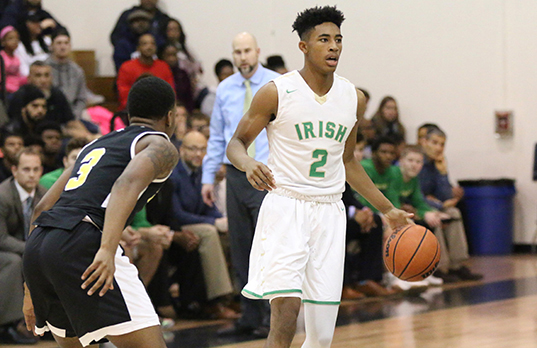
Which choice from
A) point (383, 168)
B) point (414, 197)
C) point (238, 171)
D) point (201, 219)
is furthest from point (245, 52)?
point (414, 197)

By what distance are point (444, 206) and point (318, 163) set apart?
5.64 metres

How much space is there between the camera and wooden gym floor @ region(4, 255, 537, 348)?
5805 mm

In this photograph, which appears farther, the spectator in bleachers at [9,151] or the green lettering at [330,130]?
the spectator in bleachers at [9,151]

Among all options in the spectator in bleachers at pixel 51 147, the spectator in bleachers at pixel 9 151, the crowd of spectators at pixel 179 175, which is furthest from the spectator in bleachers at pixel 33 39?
the spectator in bleachers at pixel 9 151

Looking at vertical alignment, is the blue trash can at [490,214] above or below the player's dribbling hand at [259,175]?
below

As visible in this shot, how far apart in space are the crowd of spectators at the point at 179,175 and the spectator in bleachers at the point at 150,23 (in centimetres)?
2

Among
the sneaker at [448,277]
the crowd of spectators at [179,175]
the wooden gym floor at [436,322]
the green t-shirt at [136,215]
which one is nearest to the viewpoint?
the wooden gym floor at [436,322]

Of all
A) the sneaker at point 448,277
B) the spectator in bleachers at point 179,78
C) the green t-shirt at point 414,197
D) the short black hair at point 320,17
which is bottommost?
the sneaker at point 448,277

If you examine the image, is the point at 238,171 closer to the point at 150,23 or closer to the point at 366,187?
the point at 366,187

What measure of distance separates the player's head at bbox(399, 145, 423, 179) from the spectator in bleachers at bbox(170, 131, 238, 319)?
230 centimetres

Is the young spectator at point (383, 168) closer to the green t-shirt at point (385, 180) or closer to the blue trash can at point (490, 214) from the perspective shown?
the green t-shirt at point (385, 180)

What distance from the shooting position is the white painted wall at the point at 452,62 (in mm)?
11242

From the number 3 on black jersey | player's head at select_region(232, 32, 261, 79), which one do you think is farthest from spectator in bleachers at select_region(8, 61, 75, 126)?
the number 3 on black jersey

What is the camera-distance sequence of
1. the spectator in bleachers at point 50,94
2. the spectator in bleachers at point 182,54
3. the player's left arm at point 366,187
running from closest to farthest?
the player's left arm at point 366,187 < the spectator in bleachers at point 50,94 < the spectator in bleachers at point 182,54
